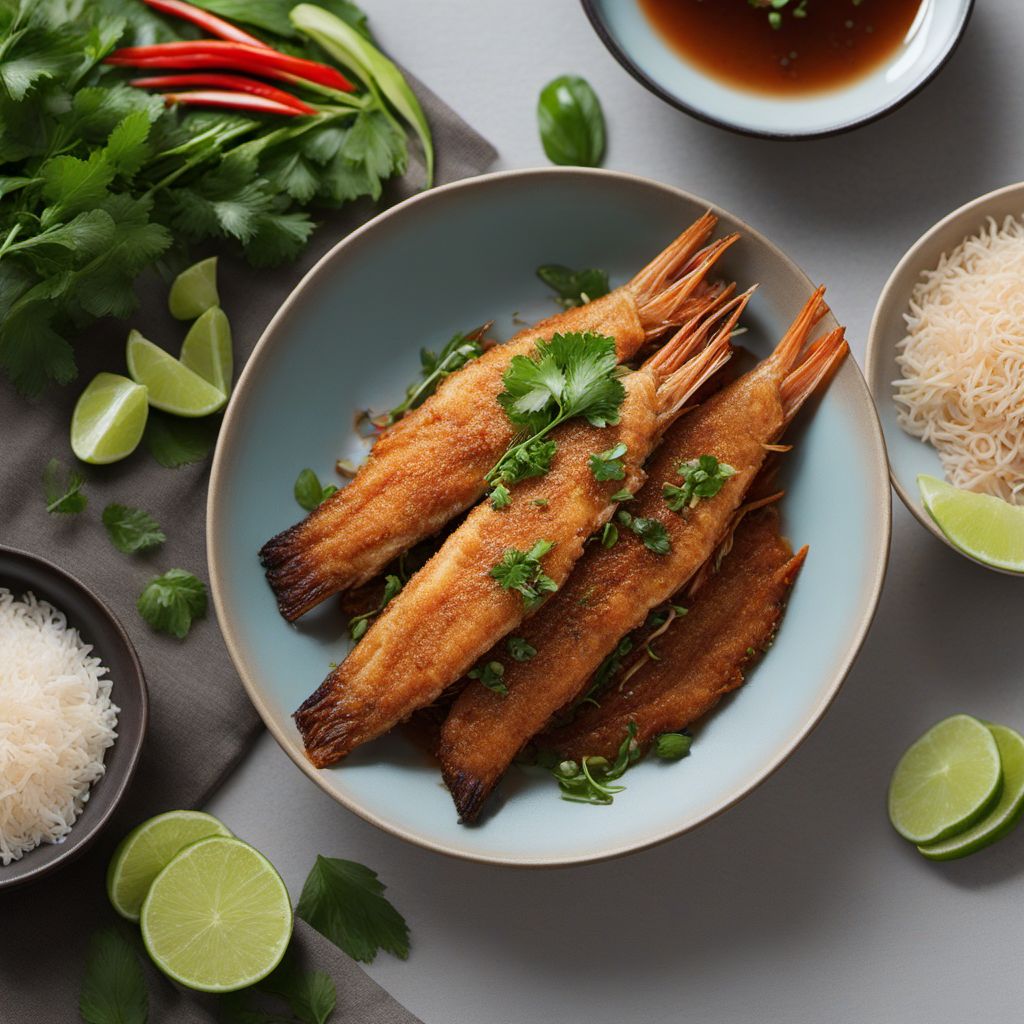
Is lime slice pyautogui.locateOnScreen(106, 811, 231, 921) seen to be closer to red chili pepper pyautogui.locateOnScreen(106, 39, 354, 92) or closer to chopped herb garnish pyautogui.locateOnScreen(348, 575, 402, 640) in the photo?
chopped herb garnish pyautogui.locateOnScreen(348, 575, 402, 640)

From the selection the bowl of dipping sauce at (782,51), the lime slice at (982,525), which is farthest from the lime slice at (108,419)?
the lime slice at (982,525)

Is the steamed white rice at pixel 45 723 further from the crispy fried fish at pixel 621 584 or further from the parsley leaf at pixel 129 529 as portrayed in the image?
the crispy fried fish at pixel 621 584

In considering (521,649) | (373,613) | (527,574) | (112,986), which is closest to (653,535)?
(527,574)

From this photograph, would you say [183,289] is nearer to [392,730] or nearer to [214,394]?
[214,394]

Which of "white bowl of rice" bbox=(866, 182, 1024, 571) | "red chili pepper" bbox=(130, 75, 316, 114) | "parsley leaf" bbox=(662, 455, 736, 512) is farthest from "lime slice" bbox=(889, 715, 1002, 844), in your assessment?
"red chili pepper" bbox=(130, 75, 316, 114)

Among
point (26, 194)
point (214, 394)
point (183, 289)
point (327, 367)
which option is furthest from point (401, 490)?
point (26, 194)

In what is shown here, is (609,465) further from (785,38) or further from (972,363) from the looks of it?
(785,38)

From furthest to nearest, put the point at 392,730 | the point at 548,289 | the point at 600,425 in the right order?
the point at 548,289, the point at 392,730, the point at 600,425
